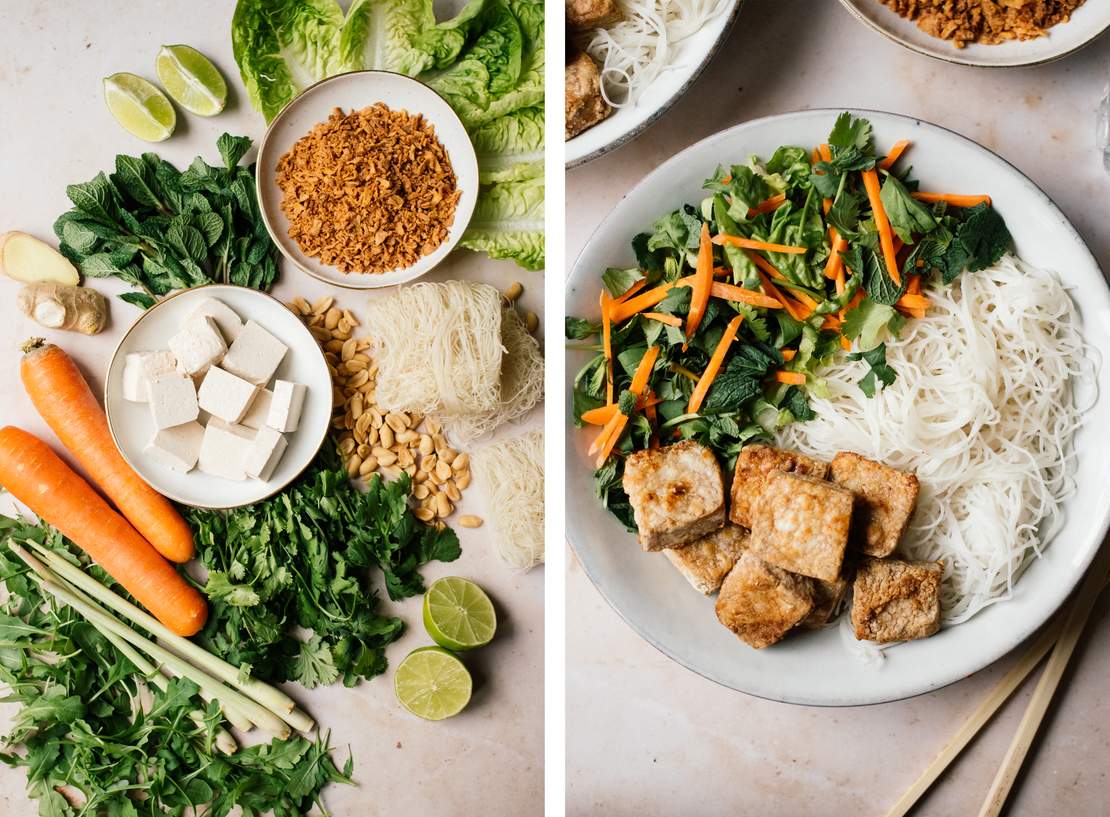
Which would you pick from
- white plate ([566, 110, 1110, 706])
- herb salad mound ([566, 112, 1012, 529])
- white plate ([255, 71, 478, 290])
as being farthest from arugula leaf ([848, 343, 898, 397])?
white plate ([255, 71, 478, 290])

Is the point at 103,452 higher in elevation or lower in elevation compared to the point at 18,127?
lower

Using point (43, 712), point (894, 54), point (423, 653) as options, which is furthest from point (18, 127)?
point (894, 54)

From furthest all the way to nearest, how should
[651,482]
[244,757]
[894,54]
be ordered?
[244,757]
[894,54]
[651,482]

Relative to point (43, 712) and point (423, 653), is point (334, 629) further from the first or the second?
point (43, 712)

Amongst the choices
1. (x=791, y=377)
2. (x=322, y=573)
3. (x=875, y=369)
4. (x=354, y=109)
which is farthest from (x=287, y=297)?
(x=875, y=369)

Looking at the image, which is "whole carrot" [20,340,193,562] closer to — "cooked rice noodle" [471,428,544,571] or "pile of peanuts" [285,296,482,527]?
"pile of peanuts" [285,296,482,527]

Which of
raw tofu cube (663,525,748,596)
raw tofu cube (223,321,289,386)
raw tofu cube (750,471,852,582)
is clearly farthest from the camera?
raw tofu cube (223,321,289,386)
